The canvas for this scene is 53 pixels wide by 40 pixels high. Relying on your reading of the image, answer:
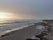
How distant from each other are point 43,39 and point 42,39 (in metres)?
0.11

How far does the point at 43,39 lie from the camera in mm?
5750

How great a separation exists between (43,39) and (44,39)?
85mm

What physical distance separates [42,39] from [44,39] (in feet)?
0.63

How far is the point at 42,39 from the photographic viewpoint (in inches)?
223

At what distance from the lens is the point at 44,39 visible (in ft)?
19.1
